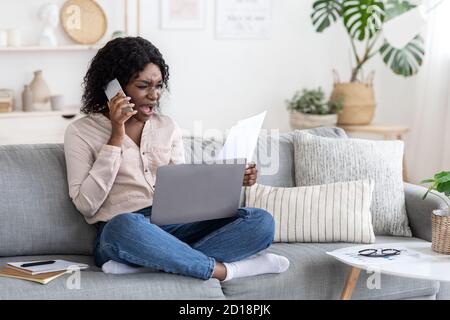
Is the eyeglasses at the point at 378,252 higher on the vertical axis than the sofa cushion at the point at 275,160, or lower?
lower

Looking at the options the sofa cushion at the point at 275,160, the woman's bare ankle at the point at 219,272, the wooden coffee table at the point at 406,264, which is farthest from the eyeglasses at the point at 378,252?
the sofa cushion at the point at 275,160

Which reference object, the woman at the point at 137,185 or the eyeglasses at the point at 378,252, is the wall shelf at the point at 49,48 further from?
the eyeglasses at the point at 378,252

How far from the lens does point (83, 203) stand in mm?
2678

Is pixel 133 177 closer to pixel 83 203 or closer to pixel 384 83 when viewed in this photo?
pixel 83 203

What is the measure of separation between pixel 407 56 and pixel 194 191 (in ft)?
9.51

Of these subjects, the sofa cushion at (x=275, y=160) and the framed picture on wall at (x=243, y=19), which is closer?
the sofa cushion at (x=275, y=160)

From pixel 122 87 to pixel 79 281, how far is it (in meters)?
0.76

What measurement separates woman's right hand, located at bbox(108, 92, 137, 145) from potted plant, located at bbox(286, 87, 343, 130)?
96.4 inches

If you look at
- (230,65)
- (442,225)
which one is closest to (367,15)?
(230,65)

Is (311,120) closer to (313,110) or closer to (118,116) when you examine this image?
(313,110)

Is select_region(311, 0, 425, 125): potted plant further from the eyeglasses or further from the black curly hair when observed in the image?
the eyeglasses

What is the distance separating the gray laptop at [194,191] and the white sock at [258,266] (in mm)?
177

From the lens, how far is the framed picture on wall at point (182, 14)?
5195 millimetres

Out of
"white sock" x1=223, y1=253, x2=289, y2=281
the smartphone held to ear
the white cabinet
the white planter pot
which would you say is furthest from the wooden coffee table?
the white cabinet
